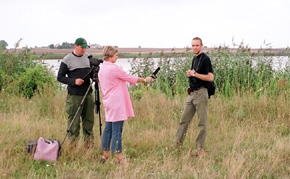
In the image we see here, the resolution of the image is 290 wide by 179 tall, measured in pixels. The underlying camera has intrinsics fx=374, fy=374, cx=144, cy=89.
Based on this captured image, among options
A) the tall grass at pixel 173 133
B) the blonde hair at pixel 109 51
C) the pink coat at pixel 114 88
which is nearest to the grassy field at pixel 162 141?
the tall grass at pixel 173 133

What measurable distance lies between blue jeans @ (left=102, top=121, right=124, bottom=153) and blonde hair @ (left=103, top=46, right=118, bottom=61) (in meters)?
0.95

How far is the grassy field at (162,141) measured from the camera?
5.09m

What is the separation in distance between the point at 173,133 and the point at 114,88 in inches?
88.0

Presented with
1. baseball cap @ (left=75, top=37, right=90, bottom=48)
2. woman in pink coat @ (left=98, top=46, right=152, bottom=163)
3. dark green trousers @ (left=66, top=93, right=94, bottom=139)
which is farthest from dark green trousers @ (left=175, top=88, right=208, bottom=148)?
baseball cap @ (left=75, top=37, right=90, bottom=48)

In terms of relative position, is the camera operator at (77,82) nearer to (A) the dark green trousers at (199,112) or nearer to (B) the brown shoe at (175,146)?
(B) the brown shoe at (175,146)

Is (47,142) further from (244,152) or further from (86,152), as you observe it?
(244,152)

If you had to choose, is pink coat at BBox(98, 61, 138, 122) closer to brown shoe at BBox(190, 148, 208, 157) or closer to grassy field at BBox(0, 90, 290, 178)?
grassy field at BBox(0, 90, 290, 178)

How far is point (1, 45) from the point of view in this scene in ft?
39.4

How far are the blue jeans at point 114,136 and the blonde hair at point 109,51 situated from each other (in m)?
0.95

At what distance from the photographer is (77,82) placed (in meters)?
5.76

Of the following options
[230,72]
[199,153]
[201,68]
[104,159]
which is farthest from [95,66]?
[230,72]

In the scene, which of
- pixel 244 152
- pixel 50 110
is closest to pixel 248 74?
pixel 244 152

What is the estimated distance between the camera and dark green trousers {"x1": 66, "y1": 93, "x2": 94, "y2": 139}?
19.8 ft

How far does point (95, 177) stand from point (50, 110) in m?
4.11
